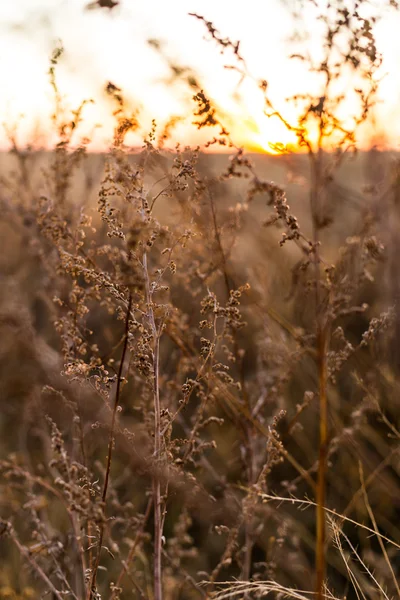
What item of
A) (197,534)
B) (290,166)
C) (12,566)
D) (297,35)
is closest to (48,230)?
(297,35)

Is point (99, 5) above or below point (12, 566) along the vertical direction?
above

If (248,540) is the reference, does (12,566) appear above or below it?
below

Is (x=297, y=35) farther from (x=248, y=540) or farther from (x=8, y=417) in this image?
(x=8, y=417)

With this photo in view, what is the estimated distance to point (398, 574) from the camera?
12.6 ft

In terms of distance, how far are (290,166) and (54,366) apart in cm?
127

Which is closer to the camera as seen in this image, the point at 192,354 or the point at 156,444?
the point at 156,444

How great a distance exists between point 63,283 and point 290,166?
1062 mm

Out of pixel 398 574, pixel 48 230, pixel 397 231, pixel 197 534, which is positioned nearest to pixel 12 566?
pixel 197 534

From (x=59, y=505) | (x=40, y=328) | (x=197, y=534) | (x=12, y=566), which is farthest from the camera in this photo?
(x=40, y=328)

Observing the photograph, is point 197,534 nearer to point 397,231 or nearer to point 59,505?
point 59,505

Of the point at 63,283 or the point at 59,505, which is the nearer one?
the point at 63,283

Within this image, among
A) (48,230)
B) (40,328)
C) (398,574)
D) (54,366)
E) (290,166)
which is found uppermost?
(290,166)

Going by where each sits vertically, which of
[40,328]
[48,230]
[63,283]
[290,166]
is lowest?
[40,328]

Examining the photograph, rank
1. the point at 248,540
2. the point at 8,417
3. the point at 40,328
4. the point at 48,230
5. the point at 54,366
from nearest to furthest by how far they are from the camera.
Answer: the point at 48,230, the point at 248,540, the point at 54,366, the point at 8,417, the point at 40,328
